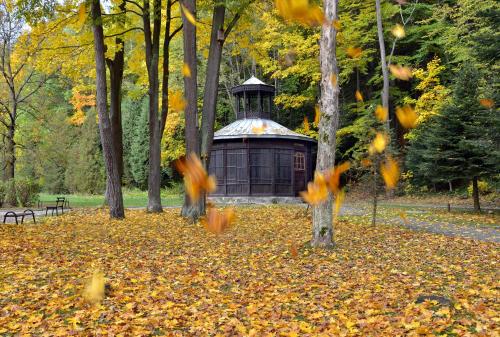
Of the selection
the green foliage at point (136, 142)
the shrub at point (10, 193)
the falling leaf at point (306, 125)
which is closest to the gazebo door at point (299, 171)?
the falling leaf at point (306, 125)

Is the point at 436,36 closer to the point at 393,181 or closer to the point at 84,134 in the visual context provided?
the point at 393,181

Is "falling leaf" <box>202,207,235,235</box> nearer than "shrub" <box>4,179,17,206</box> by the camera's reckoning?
Yes

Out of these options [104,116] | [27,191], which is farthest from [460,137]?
[27,191]

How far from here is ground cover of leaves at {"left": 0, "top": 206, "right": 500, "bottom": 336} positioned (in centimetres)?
499

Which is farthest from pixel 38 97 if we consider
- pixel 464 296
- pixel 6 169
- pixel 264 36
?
pixel 464 296

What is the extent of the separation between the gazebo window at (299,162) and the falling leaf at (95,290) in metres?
20.2

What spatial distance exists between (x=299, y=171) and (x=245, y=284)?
20.0 metres

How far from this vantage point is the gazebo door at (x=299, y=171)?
26.4 metres

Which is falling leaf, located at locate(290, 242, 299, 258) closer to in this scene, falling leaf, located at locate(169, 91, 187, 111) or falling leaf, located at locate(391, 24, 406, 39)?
falling leaf, located at locate(169, 91, 187, 111)

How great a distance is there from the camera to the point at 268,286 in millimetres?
6863

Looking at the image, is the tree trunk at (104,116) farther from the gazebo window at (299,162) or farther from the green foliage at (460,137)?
the gazebo window at (299,162)

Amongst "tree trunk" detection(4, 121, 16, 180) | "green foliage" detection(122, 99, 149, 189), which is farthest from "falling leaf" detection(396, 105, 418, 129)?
"tree trunk" detection(4, 121, 16, 180)

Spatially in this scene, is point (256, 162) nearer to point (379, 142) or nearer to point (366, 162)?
point (366, 162)

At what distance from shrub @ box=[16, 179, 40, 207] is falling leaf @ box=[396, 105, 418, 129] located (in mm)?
22096
